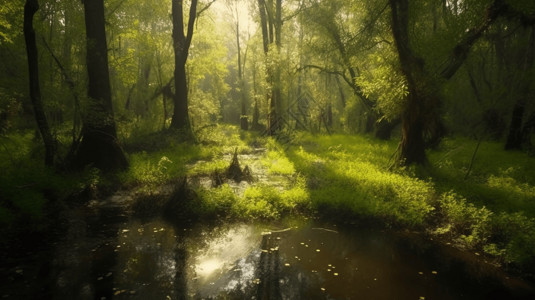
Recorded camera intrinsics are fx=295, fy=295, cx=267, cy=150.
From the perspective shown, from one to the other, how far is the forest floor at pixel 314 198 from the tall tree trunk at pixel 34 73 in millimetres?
921

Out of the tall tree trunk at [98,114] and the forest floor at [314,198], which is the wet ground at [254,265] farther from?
the tall tree trunk at [98,114]

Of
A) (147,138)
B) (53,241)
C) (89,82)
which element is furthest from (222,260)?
(147,138)

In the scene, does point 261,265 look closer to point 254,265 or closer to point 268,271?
point 254,265

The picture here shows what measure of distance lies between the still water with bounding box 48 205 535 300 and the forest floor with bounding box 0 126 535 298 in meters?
0.61

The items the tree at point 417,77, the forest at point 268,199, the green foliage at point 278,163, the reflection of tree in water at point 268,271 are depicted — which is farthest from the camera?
the green foliage at point 278,163

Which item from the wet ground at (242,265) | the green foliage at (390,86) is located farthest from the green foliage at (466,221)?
the green foliage at (390,86)

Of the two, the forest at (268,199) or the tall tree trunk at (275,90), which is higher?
the tall tree trunk at (275,90)

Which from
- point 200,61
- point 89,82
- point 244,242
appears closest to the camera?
point 244,242

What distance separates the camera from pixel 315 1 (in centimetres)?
2223

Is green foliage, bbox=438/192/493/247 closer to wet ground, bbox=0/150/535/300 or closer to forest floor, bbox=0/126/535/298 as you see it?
forest floor, bbox=0/126/535/298

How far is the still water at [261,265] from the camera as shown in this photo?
527 cm

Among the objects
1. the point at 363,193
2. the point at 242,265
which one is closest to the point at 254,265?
the point at 242,265

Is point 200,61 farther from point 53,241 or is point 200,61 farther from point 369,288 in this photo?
point 369,288

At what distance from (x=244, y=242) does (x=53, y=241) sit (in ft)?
14.3
